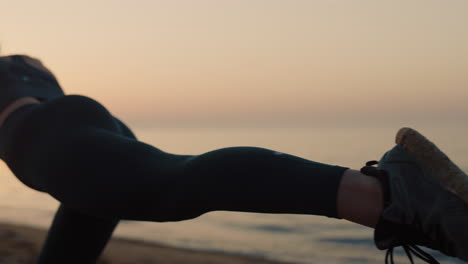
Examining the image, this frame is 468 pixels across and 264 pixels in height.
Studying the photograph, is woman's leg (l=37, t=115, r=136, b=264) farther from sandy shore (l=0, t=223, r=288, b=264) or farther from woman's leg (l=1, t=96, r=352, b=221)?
sandy shore (l=0, t=223, r=288, b=264)

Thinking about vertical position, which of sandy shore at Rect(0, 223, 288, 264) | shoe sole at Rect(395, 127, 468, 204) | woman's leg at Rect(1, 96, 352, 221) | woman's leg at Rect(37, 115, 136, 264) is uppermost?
shoe sole at Rect(395, 127, 468, 204)

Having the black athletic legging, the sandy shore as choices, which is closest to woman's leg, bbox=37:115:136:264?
the black athletic legging

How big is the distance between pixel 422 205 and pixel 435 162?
11 centimetres

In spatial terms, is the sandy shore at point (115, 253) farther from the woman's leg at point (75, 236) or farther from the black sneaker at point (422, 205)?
the black sneaker at point (422, 205)

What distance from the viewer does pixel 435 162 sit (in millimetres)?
1060

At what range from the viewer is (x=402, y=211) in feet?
3.31

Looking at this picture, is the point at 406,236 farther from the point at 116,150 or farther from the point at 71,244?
the point at 71,244

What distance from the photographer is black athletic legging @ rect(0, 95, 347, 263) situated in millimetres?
1056

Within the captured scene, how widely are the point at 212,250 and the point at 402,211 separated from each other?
613cm

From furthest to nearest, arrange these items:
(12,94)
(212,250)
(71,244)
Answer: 1. (212,250)
2. (71,244)
3. (12,94)

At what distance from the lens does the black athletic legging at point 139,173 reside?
1.06m

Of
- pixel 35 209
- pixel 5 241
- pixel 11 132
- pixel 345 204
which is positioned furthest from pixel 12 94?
pixel 35 209

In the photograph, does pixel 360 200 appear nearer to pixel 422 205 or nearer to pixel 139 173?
pixel 422 205

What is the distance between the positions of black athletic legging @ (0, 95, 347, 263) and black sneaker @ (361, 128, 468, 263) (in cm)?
11
